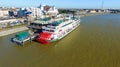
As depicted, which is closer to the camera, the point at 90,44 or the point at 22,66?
the point at 22,66

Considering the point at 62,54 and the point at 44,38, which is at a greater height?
the point at 44,38

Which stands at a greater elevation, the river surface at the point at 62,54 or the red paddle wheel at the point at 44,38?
the red paddle wheel at the point at 44,38

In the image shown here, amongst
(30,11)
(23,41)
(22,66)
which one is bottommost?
(22,66)

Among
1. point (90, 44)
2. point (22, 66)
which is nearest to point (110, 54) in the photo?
point (90, 44)

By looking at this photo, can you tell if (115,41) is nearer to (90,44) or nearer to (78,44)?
(90,44)

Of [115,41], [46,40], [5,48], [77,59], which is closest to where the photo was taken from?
[77,59]

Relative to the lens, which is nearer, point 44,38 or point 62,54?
point 62,54

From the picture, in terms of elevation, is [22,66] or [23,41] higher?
[23,41]

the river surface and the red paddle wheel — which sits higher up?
the red paddle wheel

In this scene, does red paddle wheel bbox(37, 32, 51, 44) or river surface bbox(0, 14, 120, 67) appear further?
red paddle wheel bbox(37, 32, 51, 44)

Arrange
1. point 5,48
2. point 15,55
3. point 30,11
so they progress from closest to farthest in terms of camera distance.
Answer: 1. point 15,55
2. point 5,48
3. point 30,11

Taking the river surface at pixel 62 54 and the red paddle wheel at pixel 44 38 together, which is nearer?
the river surface at pixel 62 54
